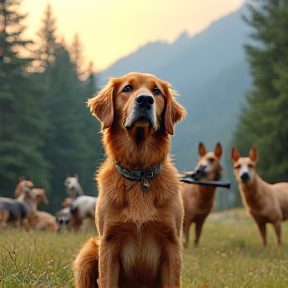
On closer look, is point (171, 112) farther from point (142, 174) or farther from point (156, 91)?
point (142, 174)

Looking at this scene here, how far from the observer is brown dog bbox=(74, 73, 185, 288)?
14.5 ft

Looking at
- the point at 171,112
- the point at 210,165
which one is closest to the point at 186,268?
the point at 171,112

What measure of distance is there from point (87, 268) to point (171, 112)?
5.55 ft

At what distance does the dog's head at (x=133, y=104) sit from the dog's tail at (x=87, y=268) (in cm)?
124

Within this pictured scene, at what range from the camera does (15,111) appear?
34.7 m

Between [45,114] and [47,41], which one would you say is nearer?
[45,114]

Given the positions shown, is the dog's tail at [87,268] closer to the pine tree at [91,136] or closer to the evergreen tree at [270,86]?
the evergreen tree at [270,86]

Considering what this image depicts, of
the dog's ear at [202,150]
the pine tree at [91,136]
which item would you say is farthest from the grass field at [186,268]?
the pine tree at [91,136]

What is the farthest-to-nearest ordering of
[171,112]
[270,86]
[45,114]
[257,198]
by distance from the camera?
[45,114], [270,86], [257,198], [171,112]

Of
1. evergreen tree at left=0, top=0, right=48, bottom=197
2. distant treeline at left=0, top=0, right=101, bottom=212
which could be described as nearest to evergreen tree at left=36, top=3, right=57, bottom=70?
distant treeline at left=0, top=0, right=101, bottom=212

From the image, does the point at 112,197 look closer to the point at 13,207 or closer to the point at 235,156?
the point at 235,156

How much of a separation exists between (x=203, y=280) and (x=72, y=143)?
127ft

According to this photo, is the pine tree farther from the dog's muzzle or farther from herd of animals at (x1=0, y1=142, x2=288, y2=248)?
the dog's muzzle

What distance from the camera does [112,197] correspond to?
178 inches
